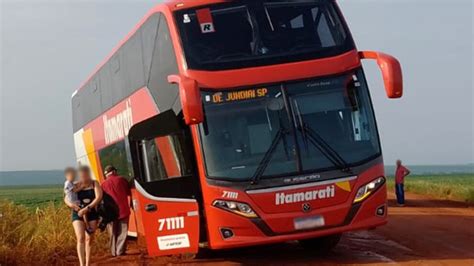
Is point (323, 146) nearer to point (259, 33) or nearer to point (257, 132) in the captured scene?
point (257, 132)

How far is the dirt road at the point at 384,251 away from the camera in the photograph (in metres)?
11.3

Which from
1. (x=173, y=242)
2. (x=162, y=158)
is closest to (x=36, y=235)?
(x=162, y=158)

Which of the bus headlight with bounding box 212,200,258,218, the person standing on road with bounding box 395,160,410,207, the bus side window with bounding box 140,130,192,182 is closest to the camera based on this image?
the bus headlight with bounding box 212,200,258,218

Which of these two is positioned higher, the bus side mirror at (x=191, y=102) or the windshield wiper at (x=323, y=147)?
the bus side mirror at (x=191, y=102)

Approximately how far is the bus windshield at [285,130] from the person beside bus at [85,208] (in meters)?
2.15

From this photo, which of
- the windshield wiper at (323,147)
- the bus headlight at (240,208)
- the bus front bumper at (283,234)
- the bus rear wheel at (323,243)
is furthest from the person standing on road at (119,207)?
the windshield wiper at (323,147)

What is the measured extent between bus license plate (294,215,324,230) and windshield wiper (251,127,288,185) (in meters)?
0.88

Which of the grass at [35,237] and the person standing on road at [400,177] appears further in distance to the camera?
the person standing on road at [400,177]

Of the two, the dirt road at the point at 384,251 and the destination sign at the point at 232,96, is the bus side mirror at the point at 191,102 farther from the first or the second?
the dirt road at the point at 384,251

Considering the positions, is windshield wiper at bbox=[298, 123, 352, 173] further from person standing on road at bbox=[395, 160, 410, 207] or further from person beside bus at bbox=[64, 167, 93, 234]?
person standing on road at bbox=[395, 160, 410, 207]

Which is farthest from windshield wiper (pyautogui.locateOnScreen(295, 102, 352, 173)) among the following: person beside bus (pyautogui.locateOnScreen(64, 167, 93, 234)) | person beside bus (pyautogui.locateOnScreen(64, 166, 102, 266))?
person beside bus (pyautogui.locateOnScreen(64, 167, 93, 234))

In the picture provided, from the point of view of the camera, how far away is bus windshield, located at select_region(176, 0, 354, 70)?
1058cm

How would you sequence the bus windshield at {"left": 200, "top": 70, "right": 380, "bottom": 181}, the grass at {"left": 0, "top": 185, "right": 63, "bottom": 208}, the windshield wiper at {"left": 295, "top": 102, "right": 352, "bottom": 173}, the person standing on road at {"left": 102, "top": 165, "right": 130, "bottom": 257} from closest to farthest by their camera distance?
the bus windshield at {"left": 200, "top": 70, "right": 380, "bottom": 181}
the windshield wiper at {"left": 295, "top": 102, "right": 352, "bottom": 173}
the person standing on road at {"left": 102, "top": 165, "right": 130, "bottom": 257}
the grass at {"left": 0, "top": 185, "right": 63, "bottom": 208}

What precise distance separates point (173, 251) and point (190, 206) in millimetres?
745
